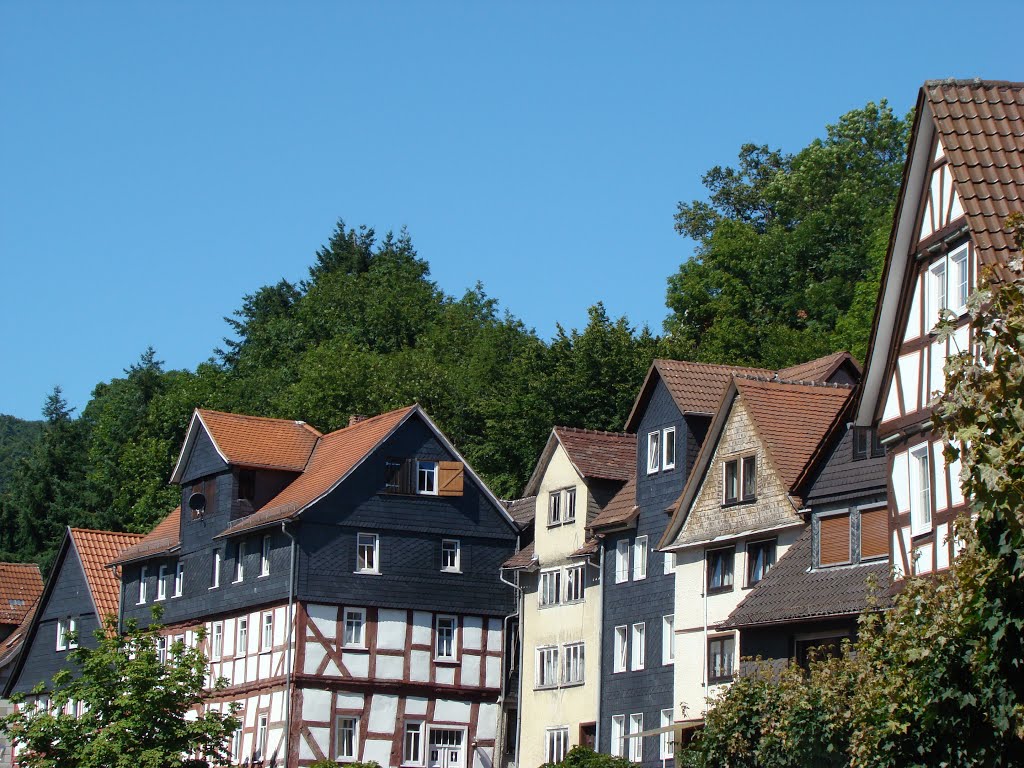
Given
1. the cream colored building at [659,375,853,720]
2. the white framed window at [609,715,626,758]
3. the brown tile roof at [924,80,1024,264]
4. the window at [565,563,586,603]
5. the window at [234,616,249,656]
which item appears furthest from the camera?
the window at [234,616,249,656]

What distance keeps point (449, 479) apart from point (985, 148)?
34.5 metres

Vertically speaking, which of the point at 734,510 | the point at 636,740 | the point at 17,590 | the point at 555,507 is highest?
the point at 17,590

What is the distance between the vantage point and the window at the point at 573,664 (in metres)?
53.4

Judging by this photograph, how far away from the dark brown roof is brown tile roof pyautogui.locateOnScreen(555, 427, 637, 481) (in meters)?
13.6

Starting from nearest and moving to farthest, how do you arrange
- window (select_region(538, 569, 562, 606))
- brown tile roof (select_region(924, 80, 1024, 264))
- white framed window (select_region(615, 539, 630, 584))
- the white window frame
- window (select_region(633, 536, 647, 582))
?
1. brown tile roof (select_region(924, 80, 1024, 264))
2. window (select_region(633, 536, 647, 582))
3. white framed window (select_region(615, 539, 630, 584))
4. window (select_region(538, 569, 562, 606))
5. the white window frame

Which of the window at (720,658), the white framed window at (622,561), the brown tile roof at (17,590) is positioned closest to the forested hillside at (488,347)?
the brown tile roof at (17,590)

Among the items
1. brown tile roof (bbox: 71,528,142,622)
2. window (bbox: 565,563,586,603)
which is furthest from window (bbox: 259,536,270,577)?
brown tile roof (bbox: 71,528,142,622)

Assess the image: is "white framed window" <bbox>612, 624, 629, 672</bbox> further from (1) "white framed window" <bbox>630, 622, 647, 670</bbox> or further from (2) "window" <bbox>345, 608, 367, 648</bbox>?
(2) "window" <bbox>345, 608, 367, 648</bbox>

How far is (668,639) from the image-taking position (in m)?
49.0

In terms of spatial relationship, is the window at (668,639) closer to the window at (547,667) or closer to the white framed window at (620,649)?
the white framed window at (620,649)

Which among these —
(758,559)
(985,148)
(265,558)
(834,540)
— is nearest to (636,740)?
(758,559)

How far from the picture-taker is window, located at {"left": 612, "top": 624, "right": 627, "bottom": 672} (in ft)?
168

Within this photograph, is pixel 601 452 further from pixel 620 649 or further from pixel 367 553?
pixel 367 553

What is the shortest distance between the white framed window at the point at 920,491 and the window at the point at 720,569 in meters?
15.2
